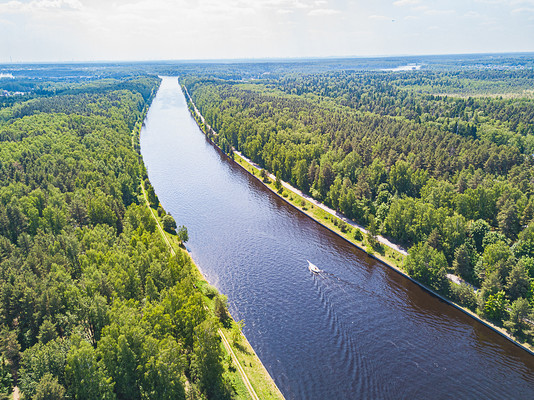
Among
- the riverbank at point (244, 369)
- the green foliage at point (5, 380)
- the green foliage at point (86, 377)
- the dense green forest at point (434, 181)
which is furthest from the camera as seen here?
the dense green forest at point (434, 181)

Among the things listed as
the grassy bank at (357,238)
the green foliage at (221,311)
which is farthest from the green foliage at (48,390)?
the grassy bank at (357,238)

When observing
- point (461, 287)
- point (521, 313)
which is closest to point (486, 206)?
point (461, 287)

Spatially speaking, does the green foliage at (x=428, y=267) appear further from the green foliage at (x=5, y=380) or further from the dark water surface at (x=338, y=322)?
the green foliage at (x=5, y=380)

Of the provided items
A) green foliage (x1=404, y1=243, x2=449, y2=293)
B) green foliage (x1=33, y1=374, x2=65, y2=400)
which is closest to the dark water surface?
green foliage (x1=404, y1=243, x2=449, y2=293)

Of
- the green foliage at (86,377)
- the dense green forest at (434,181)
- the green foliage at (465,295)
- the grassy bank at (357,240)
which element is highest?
the green foliage at (86,377)

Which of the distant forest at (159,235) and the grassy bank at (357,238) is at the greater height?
the distant forest at (159,235)

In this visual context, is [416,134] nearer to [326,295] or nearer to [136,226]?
[326,295]

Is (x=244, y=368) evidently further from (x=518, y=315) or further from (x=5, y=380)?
(x=518, y=315)
